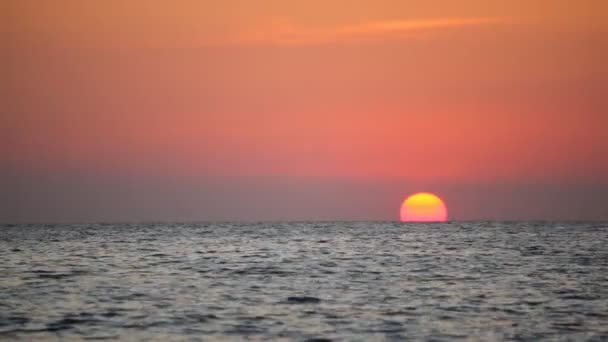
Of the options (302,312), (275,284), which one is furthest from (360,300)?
(275,284)

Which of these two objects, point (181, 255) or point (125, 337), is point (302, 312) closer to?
point (125, 337)

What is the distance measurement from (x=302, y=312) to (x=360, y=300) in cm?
504

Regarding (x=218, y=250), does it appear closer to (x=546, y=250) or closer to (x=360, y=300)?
(x=546, y=250)

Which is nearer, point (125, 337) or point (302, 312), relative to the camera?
point (125, 337)

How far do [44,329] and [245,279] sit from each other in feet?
68.1

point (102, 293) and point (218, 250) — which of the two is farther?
point (218, 250)

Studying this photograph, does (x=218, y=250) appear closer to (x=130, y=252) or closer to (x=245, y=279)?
(x=130, y=252)

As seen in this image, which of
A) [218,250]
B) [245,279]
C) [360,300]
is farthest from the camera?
[218,250]

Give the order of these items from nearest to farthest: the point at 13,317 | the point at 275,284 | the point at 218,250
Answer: the point at 13,317, the point at 275,284, the point at 218,250

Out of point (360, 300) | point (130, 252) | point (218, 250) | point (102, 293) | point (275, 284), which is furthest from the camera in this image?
point (218, 250)

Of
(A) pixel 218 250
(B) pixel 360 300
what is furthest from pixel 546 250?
(B) pixel 360 300

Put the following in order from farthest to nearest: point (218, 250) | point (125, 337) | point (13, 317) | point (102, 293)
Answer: point (218, 250), point (102, 293), point (13, 317), point (125, 337)

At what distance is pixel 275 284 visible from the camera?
4969 centimetres

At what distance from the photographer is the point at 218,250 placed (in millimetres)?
89375
